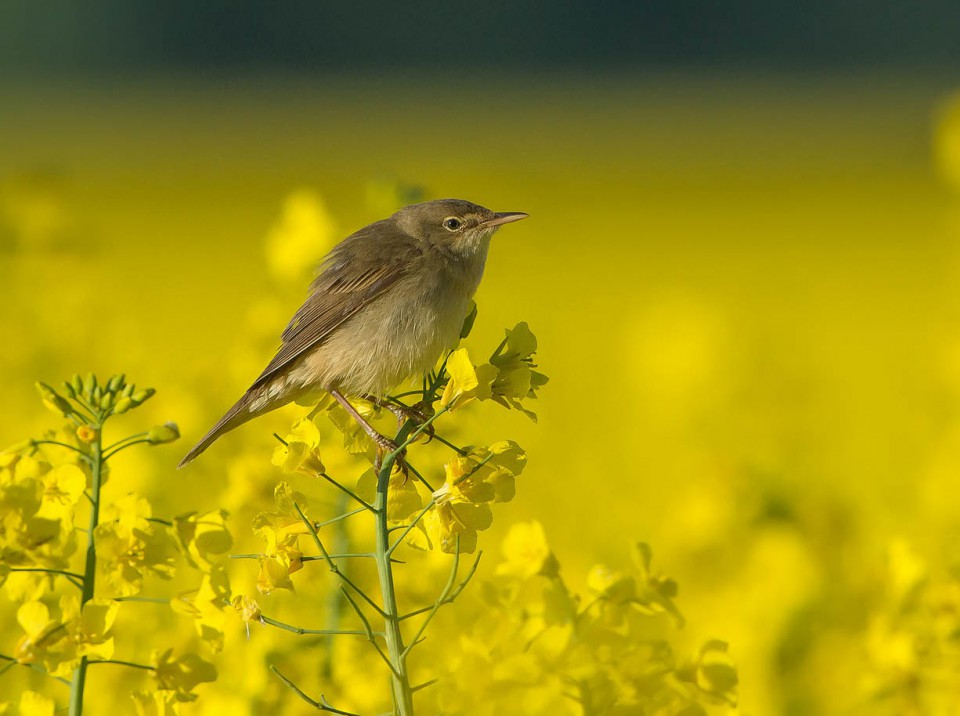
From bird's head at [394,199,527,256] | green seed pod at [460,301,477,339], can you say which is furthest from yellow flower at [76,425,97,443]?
bird's head at [394,199,527,256]

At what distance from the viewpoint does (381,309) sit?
3838 mm

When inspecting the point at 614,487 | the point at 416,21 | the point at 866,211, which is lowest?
the point at 614,487

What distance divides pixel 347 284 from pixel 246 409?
55 cm

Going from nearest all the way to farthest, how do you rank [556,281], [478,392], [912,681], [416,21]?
[478,392] < [912,681] < [556,281] < [416,21]

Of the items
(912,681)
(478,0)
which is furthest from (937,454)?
(478,0)

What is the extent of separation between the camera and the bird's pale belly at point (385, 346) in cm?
361

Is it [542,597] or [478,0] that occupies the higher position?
[478,0]

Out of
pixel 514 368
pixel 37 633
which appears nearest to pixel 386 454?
pixel 514 368

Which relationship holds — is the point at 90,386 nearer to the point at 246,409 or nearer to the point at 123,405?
the point at 123,405

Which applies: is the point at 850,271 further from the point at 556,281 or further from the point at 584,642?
the point at 584,642

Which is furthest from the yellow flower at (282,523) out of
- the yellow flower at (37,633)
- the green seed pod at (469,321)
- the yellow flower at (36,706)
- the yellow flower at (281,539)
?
the green seed pod at (469,321)

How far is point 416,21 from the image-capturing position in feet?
84.8

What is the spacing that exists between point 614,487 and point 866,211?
→ 1695 cm

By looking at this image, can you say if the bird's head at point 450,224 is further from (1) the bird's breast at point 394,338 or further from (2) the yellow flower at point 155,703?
(2) the yellow flower at point 155,703
